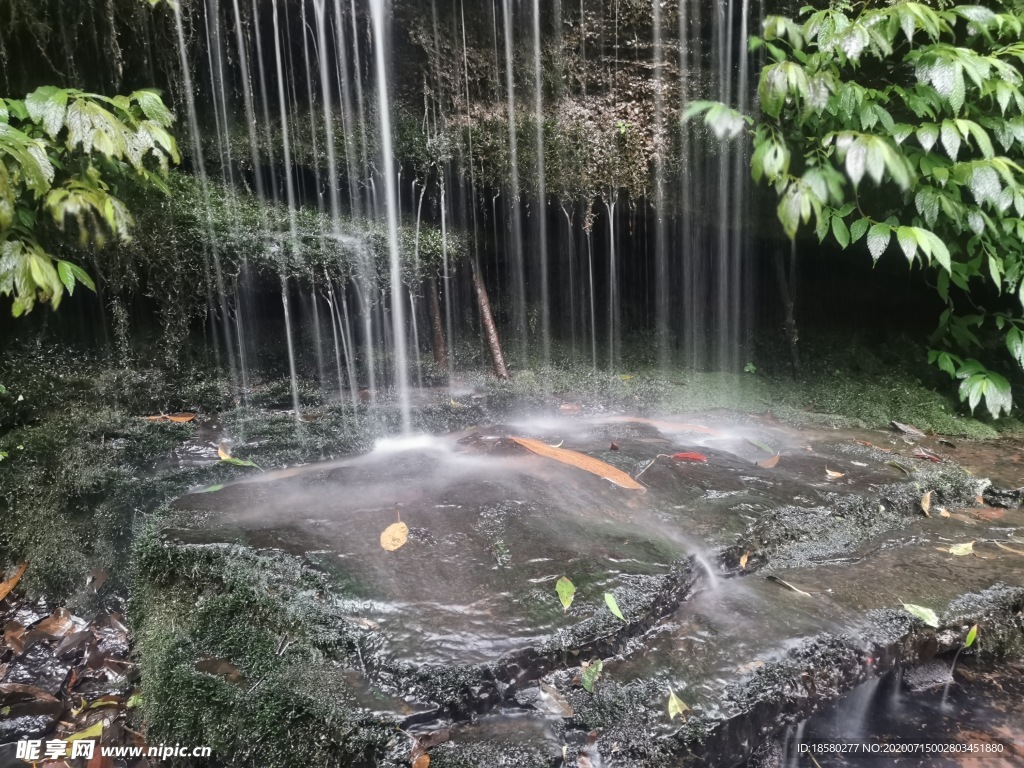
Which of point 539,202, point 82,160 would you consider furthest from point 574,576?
point 539,202

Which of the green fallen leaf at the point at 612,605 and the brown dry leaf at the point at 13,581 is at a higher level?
the green fallen leaf at the point at 612,605

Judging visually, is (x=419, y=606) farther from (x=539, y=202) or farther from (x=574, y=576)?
(x=539, y=202)

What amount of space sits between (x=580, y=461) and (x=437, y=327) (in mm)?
2895

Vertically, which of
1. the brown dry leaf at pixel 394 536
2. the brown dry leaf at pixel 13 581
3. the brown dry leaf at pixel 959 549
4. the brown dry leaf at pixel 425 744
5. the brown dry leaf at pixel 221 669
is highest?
the brown dry leaf at pixel 394 536

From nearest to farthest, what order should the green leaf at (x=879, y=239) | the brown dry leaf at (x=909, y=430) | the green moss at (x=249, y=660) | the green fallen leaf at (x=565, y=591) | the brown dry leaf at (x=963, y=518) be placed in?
1. the green moss at (x=249, y=660)
2. the green fallen leaf at (x=565, y=591)
3. the brown dry leaf at (x=963, y=518)
4. the green leaf at (x=879, y=239)
5. the brown dry leaf at (x=909, y=430)

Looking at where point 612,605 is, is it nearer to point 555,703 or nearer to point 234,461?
point 555,703

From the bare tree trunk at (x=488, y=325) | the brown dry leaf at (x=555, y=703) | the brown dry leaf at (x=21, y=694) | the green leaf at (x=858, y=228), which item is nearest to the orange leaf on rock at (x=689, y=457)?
the green leaf at (x=858, y=228)

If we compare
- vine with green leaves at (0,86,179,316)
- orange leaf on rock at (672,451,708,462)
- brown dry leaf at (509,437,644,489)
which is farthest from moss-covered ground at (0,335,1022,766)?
orange leaf on rock at (672,451,708,462)

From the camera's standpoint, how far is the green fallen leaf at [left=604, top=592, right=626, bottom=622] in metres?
1.90

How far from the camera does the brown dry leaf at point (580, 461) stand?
9.86 feet

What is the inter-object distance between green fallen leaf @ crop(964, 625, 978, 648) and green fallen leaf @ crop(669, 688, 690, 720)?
1.35 metres

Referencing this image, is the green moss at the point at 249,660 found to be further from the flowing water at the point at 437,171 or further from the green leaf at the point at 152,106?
the green leaf at the point at 152,106

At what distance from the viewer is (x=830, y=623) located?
201cm

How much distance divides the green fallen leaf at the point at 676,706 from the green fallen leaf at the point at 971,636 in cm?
135
